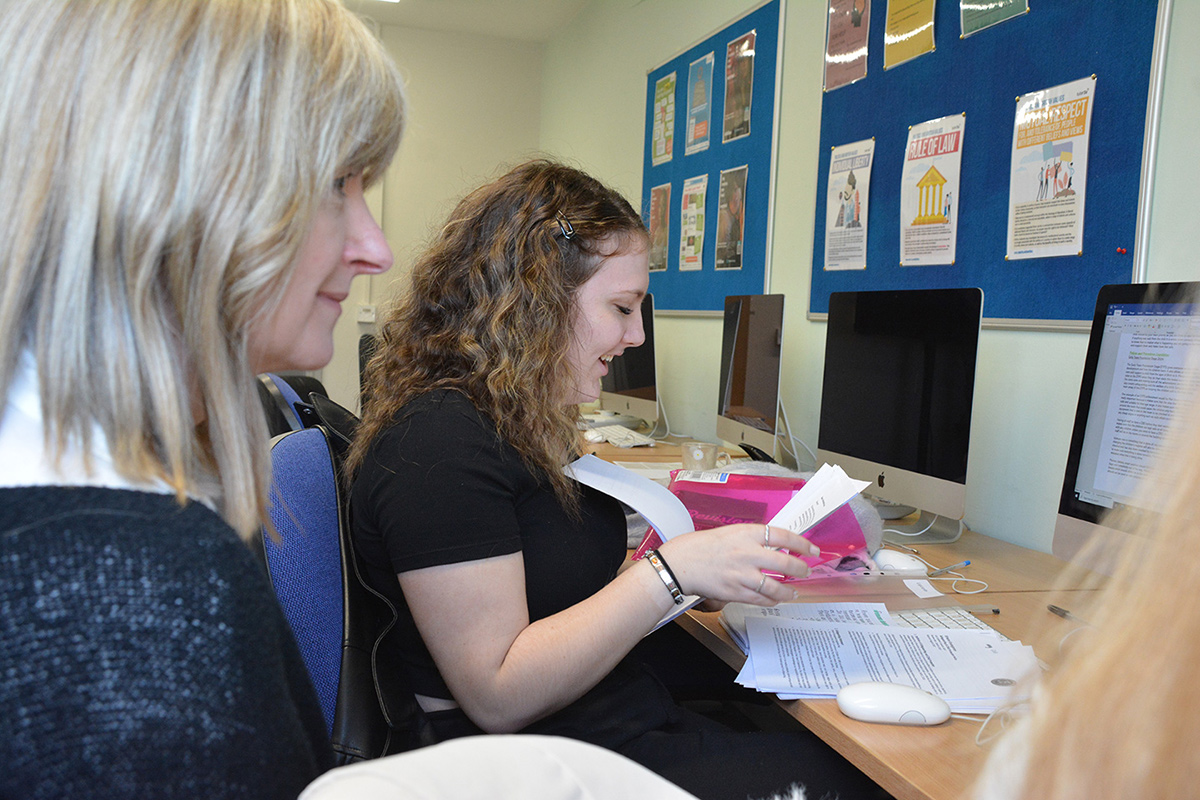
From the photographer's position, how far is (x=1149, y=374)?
3.72 feet

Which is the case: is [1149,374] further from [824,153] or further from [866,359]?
[824,153]

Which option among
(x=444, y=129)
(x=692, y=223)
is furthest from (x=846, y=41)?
(x=444, y=129)

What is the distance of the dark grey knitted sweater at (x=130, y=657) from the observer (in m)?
0.42

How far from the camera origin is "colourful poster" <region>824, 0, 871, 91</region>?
7.11ft

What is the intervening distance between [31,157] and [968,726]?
1.00 metres

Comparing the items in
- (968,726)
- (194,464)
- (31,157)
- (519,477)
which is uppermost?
(31,157)

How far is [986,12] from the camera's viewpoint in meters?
1.78

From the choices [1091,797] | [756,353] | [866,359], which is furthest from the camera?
[756,353]

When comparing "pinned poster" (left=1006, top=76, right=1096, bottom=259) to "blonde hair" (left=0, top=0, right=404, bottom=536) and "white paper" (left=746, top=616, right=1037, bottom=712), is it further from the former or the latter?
"blonde hair" (left=0, top=0, right=404, bottom=536)

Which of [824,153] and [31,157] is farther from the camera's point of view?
[824,153]

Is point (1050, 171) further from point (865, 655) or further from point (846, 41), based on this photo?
point (865, 655)

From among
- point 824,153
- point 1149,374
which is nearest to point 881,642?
point 1149,374

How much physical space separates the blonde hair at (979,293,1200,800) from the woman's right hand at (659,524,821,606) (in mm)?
702

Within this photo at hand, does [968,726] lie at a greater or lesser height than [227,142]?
lesser
